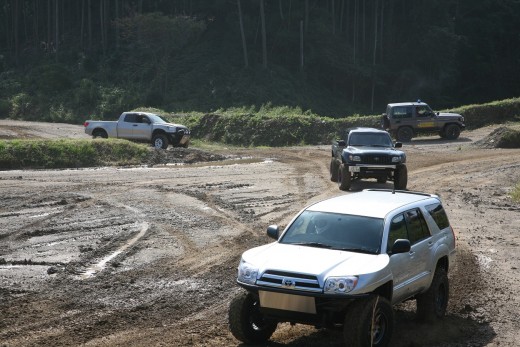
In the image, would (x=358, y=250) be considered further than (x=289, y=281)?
Yes

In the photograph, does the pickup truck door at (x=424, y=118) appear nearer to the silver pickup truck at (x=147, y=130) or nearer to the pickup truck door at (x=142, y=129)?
the silver pickup truck at (x=147, y=130)

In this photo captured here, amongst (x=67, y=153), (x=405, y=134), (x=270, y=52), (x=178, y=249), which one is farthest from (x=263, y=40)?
(x=178, y=249)

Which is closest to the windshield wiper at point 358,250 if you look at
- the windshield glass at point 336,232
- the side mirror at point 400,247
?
the windshield glass at point 336,232

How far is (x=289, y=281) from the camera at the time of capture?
29.5 ft

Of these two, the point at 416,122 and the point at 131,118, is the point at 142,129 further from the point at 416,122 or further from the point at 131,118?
the point at 416,122

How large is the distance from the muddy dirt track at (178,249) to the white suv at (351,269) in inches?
23.0

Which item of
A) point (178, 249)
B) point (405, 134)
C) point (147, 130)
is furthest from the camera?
point (405, 134)

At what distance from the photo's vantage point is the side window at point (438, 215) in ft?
37.3

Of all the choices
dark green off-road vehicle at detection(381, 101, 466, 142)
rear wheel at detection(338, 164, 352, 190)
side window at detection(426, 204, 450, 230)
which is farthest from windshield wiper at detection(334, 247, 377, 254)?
dark green off-road vehicle at detection(381, 101, 466, 142)

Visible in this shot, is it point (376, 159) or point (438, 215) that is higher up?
point (438, 215)

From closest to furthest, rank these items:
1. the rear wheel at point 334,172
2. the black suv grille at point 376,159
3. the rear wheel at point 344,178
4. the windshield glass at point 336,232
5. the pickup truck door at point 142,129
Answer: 1. the windshield glass at point 336,232
2. the black suv grille at point 376,159
3. the rear wheel at point 344,178
4. the rear wheel at point 334,172
5. the pickup truck door at point 142,129

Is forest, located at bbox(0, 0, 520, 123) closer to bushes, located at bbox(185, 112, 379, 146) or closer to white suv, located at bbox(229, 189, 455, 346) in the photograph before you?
bushes, located at bbox(185, 112, 379, 146)

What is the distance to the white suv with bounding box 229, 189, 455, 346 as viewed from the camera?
8.90 metres

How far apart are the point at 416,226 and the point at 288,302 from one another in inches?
105
